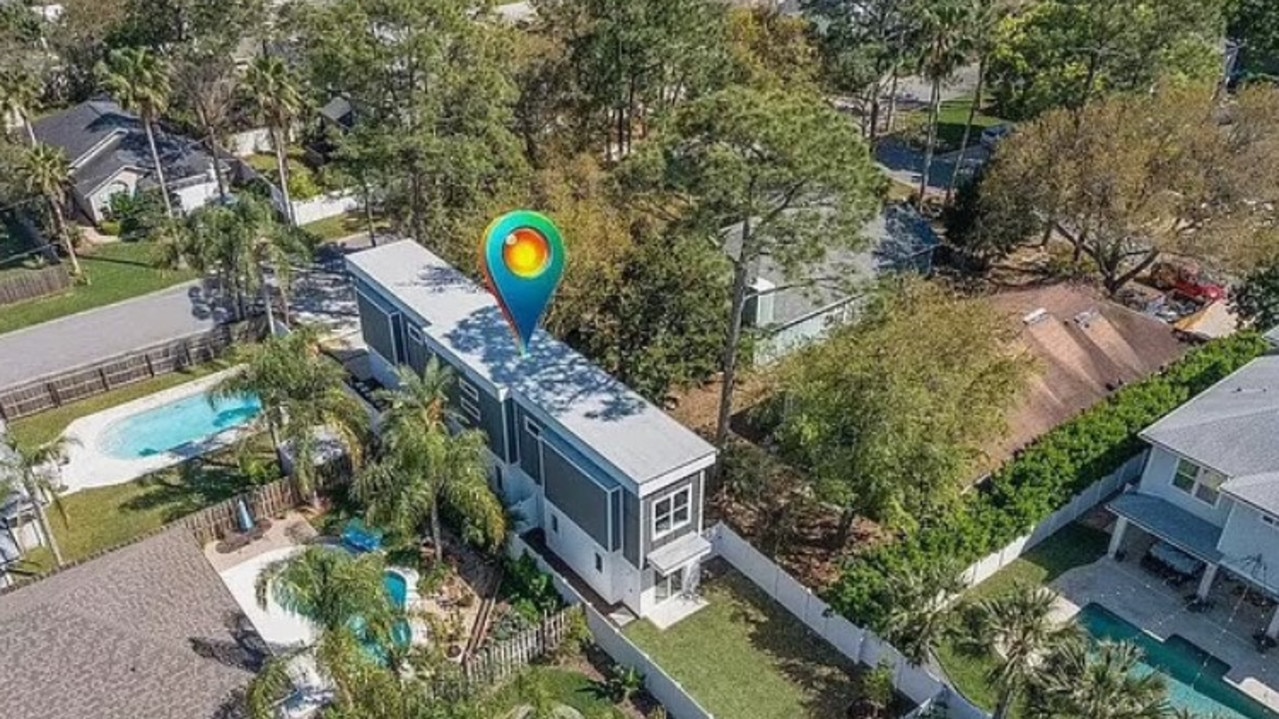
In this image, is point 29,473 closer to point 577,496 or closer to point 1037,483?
point 577,496

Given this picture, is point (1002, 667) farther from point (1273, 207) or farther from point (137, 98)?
point (137, 98)

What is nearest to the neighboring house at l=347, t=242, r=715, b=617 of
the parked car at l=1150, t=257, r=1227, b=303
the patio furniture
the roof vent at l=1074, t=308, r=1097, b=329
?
the patio furniture

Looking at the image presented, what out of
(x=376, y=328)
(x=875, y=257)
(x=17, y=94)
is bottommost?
(x=376, y=328)

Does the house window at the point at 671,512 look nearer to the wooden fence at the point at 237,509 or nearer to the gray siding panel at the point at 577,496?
the gray siding panel at the point at 577,496

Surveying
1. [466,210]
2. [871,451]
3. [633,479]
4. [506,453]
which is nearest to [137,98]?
[466,210]

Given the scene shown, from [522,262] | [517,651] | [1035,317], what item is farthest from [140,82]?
[1035,317]

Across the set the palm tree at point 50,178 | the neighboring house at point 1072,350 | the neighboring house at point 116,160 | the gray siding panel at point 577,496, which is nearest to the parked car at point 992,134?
the neighboring house at point 1072,350

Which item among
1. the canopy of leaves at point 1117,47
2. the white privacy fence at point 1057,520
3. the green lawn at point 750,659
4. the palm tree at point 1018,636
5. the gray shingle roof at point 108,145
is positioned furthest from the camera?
the gray shingle roof at point 108,145
